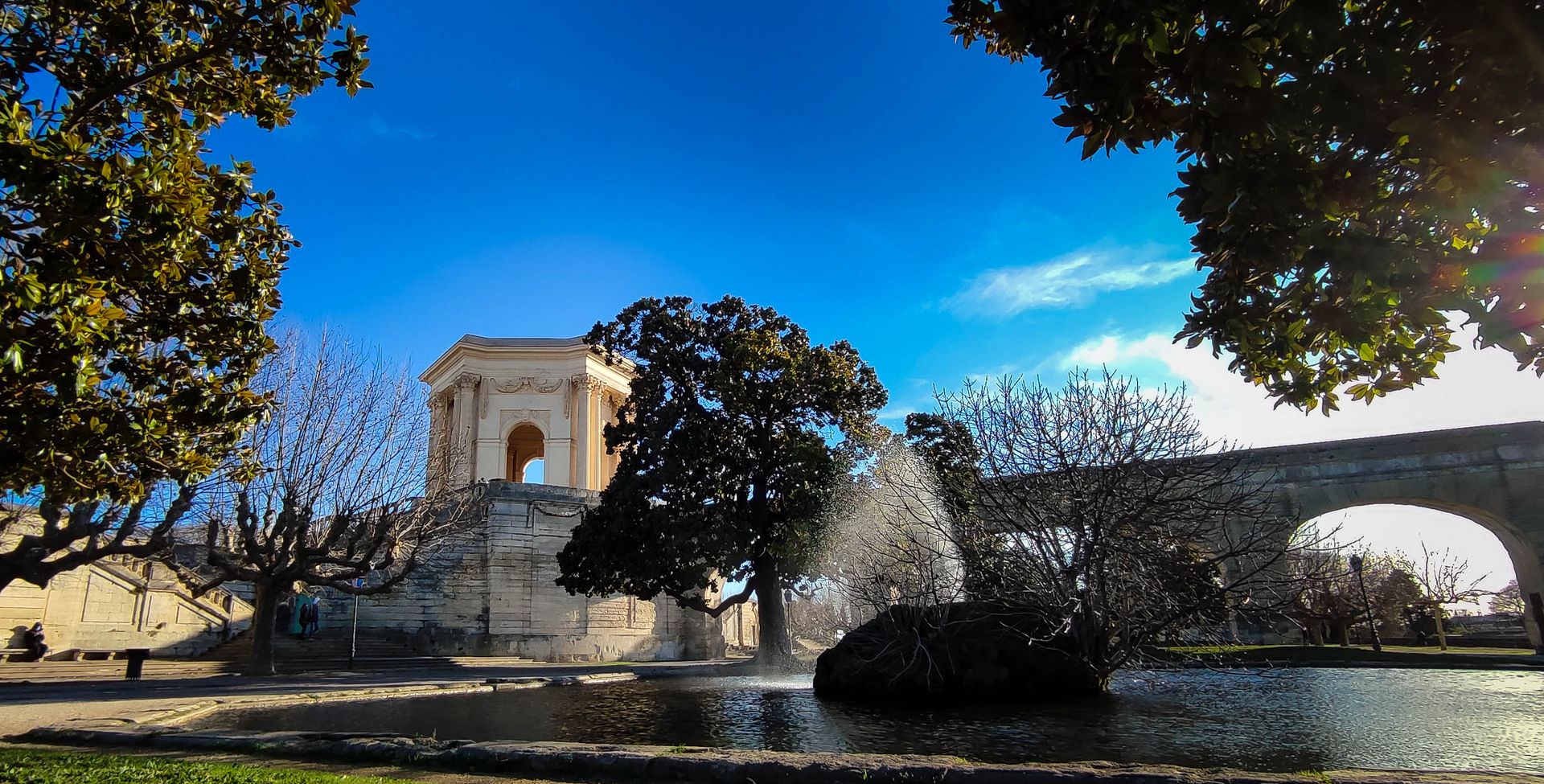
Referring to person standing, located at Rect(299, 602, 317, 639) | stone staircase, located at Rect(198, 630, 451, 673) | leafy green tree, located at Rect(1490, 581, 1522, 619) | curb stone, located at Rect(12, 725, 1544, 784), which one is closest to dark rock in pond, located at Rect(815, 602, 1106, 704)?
curb stone, located at Rect(12, 725, 1544, 784)

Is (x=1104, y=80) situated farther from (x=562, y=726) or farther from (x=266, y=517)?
(x=266, y=517)

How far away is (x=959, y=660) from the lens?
408 inches

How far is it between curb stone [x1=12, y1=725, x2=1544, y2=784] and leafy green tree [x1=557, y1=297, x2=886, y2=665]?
14802mm

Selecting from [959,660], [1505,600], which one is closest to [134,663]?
[959,660]

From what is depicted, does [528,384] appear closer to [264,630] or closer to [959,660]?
[264,630]

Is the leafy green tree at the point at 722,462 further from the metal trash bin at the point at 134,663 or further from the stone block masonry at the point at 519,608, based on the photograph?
the metal trash bin at the point at 134,663

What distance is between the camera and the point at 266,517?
60.1ft

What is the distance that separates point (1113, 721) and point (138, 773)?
8216mm

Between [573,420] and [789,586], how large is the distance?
2262 cm

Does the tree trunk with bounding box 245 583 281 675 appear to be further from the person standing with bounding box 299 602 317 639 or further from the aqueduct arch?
the aqueduct arch

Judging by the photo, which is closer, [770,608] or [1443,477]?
[770,608]

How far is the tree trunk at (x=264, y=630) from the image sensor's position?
18297mm

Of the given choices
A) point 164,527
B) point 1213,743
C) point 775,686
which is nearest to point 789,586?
point 775,686

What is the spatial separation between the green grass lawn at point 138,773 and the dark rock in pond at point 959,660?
6.63 metres
